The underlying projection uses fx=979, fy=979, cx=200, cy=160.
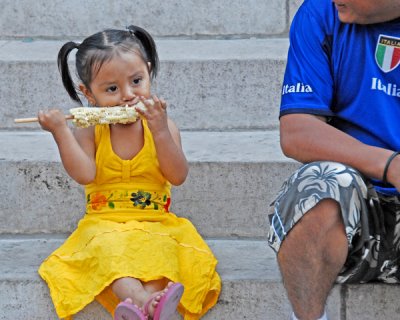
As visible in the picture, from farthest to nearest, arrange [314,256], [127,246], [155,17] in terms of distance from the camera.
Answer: [155,17] → [127,246] → [314,256]

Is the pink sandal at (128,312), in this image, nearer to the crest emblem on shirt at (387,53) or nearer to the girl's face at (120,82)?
the girl's face at (120,82)

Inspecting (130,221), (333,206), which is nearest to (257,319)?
(130,221)

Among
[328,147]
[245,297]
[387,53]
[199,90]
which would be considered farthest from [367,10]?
[199,90]

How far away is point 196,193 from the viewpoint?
4012 millimetres

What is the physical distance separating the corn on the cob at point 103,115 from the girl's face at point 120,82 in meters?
0.06

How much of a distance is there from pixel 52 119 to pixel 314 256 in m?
Result: 1.09

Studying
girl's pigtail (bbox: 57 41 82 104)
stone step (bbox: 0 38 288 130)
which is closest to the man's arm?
girl's pigtail (bbox: 57 41 82 104)

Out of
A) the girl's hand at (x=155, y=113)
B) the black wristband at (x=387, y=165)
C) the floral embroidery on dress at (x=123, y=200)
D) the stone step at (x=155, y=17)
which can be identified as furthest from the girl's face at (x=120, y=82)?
the stone step at (x=155, y=17)

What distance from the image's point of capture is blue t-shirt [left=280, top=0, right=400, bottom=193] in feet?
10.2

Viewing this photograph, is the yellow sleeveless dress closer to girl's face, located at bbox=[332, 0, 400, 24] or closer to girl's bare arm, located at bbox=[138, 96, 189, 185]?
girl's bare arm, located at bbox=[138, 96, 189, 185]

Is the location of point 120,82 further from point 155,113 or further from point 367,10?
point 367,10

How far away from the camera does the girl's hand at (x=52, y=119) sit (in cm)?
338

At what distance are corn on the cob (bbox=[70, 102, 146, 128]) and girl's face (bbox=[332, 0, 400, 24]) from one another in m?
0.77

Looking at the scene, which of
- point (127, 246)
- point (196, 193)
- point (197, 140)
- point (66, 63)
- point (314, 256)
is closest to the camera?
point (314, 256)
